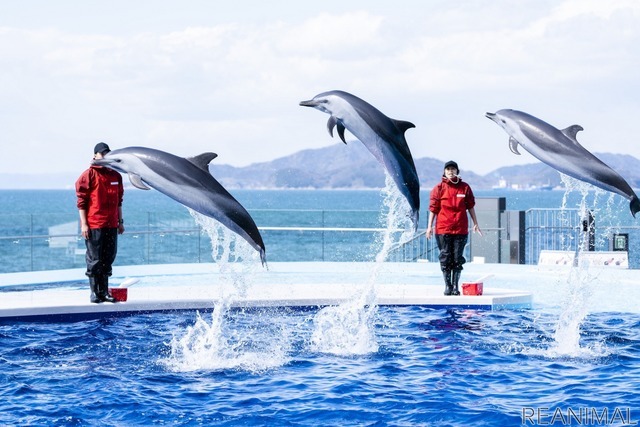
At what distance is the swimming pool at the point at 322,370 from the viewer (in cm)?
621

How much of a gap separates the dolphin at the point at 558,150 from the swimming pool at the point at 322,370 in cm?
160

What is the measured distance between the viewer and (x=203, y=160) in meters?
7.05

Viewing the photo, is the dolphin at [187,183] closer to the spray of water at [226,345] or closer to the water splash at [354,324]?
the spray of water at [226,345]

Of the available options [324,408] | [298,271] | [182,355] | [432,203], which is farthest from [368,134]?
[298,271]

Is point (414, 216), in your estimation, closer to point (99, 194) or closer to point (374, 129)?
point (374, 129)

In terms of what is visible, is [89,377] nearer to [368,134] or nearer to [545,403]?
[368,134]

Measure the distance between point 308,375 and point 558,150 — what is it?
2.68 m

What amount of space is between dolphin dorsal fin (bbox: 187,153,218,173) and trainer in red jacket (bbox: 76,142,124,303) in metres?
2.72

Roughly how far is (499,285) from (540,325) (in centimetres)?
371

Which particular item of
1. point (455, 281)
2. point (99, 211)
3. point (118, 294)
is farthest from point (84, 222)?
point (455, 281)

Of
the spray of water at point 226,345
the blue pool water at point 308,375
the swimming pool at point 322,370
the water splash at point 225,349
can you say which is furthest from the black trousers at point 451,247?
the water splash at point 225,349

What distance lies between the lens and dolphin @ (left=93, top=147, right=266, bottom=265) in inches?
267

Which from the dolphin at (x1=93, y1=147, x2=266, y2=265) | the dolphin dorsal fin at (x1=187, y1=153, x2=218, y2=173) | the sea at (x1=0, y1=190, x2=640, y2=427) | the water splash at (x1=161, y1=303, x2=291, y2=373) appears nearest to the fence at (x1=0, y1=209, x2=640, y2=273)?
the sea at (x1=0, y1=190, x2=640, y2=427)

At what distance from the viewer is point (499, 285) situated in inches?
526
